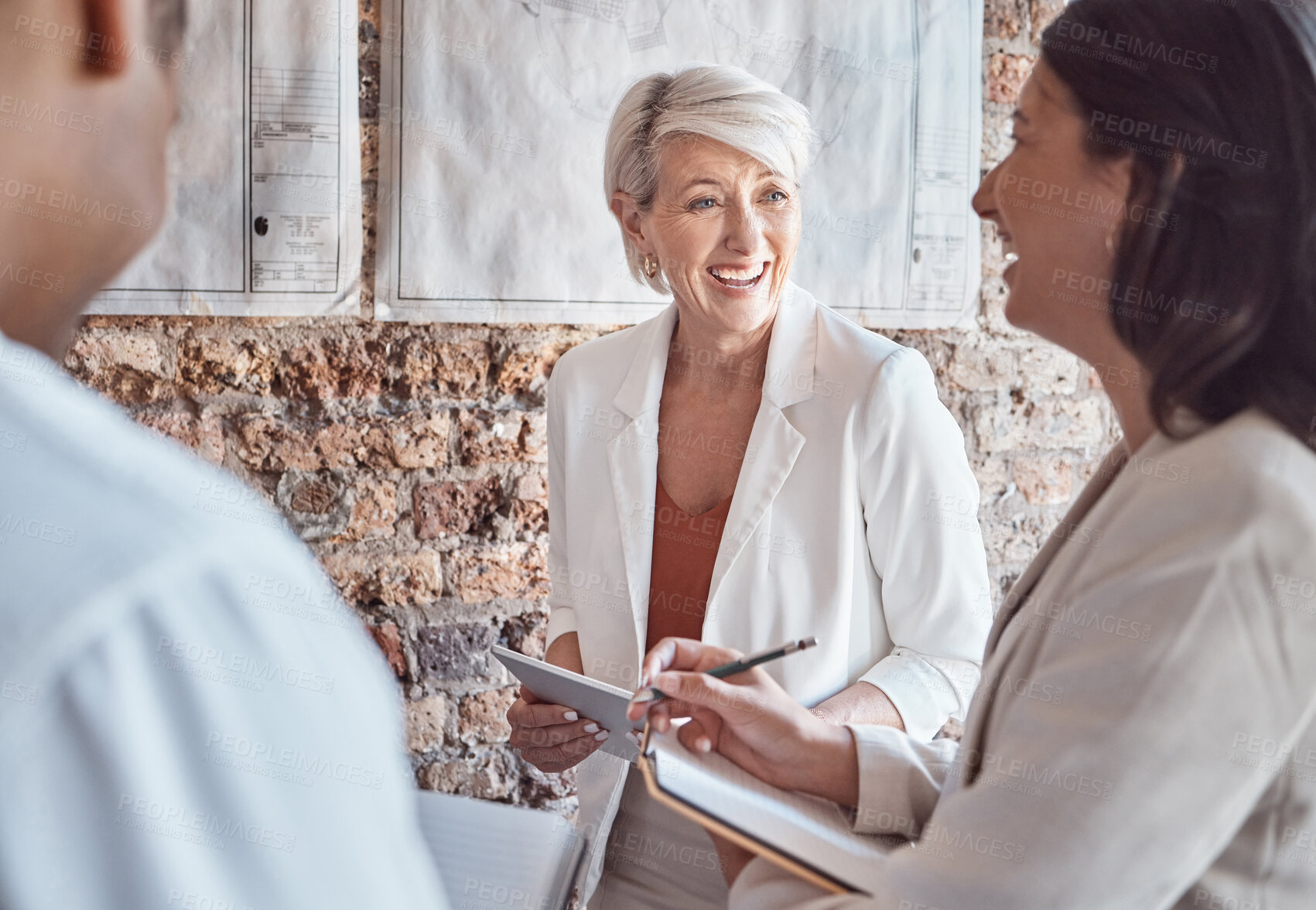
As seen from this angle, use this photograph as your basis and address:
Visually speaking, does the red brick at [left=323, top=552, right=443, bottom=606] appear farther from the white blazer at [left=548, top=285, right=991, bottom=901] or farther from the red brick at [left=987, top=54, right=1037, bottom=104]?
the red brick at [left=987, top=54, right=1037, bottom=104]

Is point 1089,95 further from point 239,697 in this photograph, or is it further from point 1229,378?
point 239,697

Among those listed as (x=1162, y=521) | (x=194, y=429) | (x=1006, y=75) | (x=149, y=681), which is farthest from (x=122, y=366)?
(x=1006, y=75)

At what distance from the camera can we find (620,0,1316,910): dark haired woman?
544 mm

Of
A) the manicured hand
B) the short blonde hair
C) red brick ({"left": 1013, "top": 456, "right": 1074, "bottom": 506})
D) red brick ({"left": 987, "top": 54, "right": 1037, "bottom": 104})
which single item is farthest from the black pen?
red brick ({"left": 987, "top": 54, "right": 1037, "bottom": 104})

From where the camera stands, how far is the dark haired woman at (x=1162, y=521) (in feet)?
1.79

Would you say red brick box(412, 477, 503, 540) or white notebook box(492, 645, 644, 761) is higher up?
red brick box(412, 477, 503, 540)

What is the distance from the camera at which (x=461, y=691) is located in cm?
165

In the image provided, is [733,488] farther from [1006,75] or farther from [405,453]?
[1006,75]

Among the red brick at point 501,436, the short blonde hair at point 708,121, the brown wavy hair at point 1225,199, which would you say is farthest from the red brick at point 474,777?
the brown wavy hair at point 1225,199

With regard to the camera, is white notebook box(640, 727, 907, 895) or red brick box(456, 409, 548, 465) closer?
white notebook box(640, 727, 907, 895)

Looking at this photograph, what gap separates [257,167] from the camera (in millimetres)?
1435

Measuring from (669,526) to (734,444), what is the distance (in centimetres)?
15

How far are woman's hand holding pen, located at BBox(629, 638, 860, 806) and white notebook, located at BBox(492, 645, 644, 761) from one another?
0.25ft

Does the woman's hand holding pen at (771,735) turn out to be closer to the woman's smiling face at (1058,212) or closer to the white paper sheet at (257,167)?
the woman's smiling face at (1058,212)
